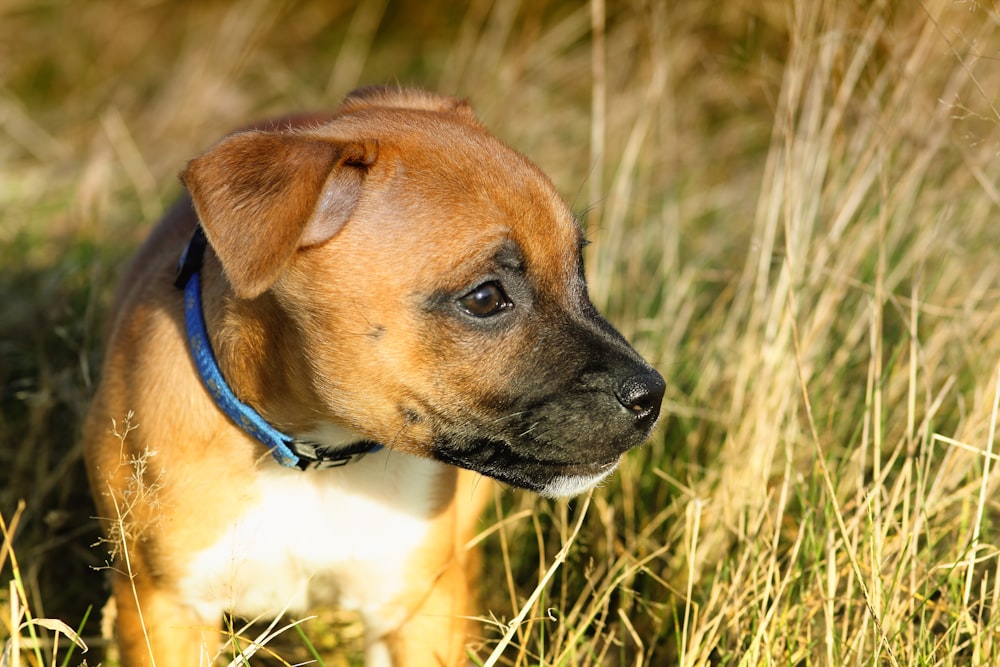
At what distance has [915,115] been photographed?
4.50 m

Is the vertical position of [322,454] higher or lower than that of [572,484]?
lower

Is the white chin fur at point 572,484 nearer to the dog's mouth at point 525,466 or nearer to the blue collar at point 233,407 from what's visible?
the dog's mouth at point 525,466

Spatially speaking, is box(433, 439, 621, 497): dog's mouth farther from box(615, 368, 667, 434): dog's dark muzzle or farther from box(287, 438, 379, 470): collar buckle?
box(287, 438, 379, 470): collar buckle

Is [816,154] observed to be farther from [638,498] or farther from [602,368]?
[602,368]

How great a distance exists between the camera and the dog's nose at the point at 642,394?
2914mm

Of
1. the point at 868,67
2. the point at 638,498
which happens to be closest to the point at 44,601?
the point at 638,498

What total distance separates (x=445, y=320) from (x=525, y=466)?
45 centimetres

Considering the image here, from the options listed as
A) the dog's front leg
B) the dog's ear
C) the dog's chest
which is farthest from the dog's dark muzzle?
the dog's front leg

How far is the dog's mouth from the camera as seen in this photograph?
9.85 feet

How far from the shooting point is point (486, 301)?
2.94m

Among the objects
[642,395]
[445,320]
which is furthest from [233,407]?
[642,395]

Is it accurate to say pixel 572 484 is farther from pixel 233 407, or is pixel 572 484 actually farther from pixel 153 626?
pixel 153 626

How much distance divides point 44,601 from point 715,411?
2.55 m

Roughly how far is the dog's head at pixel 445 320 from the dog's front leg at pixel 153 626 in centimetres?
83
